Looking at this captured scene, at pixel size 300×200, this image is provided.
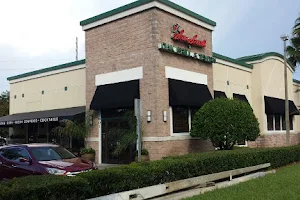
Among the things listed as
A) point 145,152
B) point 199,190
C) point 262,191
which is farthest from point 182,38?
point 262,191

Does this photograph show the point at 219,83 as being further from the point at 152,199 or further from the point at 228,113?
the point at 152,199

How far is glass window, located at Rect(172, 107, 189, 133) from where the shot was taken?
17.0 metres

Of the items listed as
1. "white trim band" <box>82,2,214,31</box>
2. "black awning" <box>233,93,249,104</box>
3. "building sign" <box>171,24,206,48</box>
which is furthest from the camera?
"black awning" <box>233,93,249,104</box>

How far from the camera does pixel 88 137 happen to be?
1864cm

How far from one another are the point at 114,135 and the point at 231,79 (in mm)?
10550

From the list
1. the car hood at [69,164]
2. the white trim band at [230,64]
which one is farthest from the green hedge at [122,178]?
the white trim band at [230,64]

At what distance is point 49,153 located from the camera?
11898 millimetres

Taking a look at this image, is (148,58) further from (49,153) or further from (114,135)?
(49,153)

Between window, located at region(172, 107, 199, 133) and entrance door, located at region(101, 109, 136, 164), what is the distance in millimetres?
2141

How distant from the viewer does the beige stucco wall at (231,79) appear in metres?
23.0

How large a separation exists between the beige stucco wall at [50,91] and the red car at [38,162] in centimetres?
940

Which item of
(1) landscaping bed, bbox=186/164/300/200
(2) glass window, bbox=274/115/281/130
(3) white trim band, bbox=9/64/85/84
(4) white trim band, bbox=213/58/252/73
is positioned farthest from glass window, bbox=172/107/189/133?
(2) glass window, bbox=274/115/281/130

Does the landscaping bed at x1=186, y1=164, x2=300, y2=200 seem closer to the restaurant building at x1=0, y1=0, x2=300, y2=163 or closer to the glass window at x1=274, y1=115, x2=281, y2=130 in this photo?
the restaurant building at x1=0, y1=0, x2=300, y2=163

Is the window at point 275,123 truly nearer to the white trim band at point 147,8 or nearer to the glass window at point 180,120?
the white trim band at point 147,8
